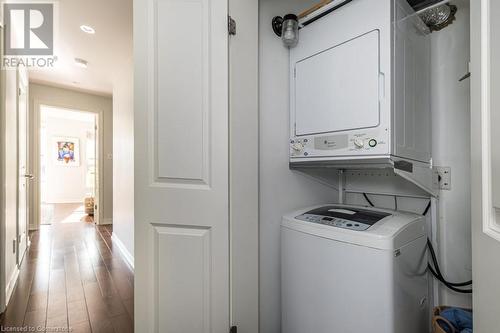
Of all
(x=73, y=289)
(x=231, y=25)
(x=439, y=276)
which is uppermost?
(x=231, y=25)

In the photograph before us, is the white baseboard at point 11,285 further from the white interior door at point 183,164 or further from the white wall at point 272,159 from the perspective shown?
the white wall at point 272,159

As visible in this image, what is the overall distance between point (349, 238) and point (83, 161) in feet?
28.7

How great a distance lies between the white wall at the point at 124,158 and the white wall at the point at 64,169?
4.87m

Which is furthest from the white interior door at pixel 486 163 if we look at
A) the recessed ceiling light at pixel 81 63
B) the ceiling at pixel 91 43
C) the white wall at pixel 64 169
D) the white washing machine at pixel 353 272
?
the white wall at pixel 64 169

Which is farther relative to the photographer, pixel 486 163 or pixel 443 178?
pixel 443 178

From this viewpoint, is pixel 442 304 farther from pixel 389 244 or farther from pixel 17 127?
pixel 17 127

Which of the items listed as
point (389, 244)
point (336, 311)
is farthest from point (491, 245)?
point (336, 311)

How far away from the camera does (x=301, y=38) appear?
1.32m

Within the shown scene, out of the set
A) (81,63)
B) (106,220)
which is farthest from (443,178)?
(106,220)

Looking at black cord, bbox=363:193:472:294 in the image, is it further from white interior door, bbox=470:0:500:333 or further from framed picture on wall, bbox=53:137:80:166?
framed picture on wall, bbox=53:137:80:166

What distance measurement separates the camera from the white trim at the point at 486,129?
0.56 m

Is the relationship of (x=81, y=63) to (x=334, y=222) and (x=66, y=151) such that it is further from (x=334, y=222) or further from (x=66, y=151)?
(x=66, y=151)

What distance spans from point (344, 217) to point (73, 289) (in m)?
2.38

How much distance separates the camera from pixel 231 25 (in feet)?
3.81
